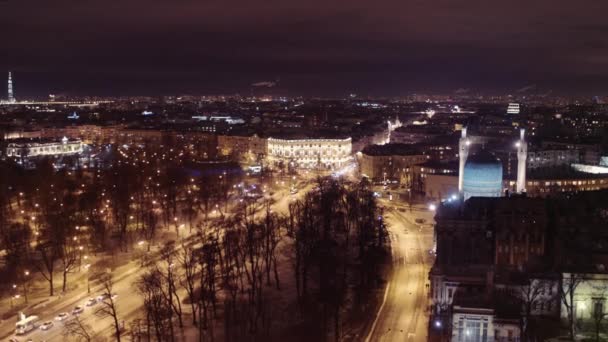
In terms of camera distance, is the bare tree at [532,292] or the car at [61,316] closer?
the bare tree at [532,292]

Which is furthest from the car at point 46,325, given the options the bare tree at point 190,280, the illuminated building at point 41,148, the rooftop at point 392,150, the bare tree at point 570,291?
the illuminated building at point 41,148

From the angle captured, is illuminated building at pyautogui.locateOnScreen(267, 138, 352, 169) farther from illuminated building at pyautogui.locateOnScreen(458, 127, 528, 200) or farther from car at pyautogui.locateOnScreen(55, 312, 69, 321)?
car at pyautogui.locateOnScreen(55, 312, 69, 321)

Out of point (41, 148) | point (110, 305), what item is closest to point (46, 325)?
point (110, 305)

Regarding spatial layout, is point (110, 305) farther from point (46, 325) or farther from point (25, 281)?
point (25, 281)

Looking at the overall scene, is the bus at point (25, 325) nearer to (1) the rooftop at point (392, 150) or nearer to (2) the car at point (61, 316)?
(2) the car at point (61, 316)

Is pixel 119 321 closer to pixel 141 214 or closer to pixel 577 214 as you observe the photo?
pixel 141 214

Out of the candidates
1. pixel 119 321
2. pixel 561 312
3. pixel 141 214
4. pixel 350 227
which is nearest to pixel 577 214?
pixel 561 312
